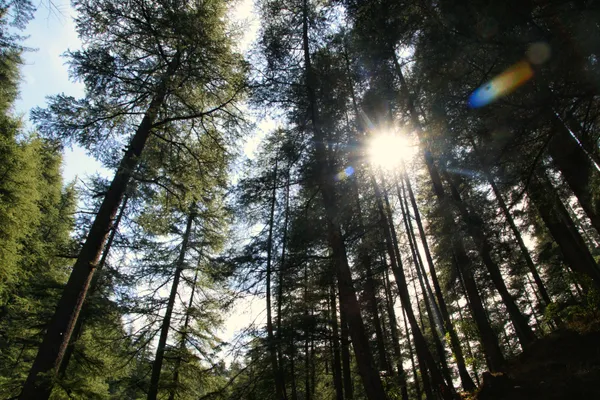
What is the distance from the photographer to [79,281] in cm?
529

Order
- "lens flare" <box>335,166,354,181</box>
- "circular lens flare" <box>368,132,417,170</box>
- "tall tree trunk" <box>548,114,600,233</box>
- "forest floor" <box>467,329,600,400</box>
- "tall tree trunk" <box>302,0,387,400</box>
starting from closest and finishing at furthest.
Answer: "tall tree trunk" <box>548,114,600,233</box> → "forest floor" <box>467,329,600,400</box> → "tall tree trunk" <box>302,0,387,400</box> → "lens flare" <box>335,166,354,181</box> → "circular lens flare" <box>368,132,417,170</box>

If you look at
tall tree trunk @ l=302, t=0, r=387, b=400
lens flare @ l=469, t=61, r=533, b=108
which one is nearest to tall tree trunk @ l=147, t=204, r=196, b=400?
tall tree trunk @ l=302, t=0, r=387, b=400

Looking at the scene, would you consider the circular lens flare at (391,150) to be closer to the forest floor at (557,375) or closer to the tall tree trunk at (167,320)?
the forest floor at (557,375)

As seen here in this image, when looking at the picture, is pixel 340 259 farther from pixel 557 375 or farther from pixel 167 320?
pixel 167 320

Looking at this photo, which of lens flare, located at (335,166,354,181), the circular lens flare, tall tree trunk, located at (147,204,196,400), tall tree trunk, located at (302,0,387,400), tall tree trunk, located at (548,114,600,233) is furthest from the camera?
the circular lens flare

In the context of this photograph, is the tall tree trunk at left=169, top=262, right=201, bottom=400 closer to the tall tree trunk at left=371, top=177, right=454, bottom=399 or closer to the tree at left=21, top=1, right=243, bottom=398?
the tree at left=21, top=1, right=243, bottom=398

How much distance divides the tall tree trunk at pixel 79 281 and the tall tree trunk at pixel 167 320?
4530mm

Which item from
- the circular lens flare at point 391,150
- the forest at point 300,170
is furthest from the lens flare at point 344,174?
the circular lens flare at point 391,150

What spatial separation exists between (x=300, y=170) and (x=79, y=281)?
5510 mm

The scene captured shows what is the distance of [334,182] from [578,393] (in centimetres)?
639

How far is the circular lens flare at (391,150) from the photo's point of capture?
422 inches

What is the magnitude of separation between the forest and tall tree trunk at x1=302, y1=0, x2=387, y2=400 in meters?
0.05

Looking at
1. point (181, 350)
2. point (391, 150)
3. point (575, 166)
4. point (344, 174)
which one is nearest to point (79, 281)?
point (344, 174)

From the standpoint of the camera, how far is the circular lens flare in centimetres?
1073
